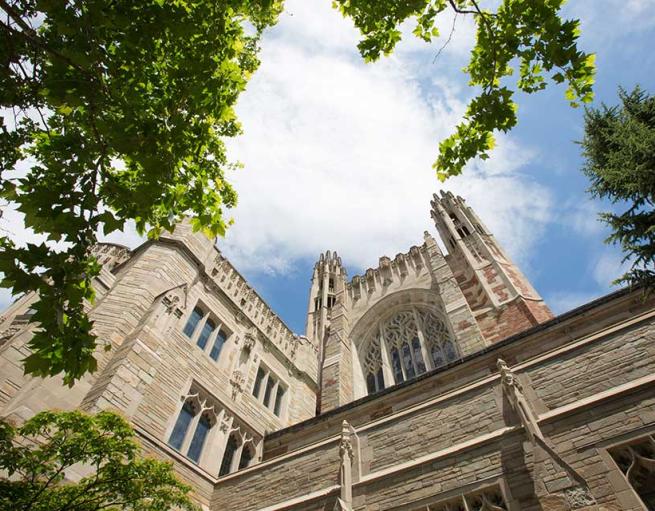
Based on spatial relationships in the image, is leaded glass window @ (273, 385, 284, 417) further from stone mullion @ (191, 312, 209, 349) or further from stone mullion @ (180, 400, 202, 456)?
stone mullion @ (191, 312, 209, 349)

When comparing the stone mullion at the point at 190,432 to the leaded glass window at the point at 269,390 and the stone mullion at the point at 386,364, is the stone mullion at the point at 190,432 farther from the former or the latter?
the stone mullion at the point at 386,364

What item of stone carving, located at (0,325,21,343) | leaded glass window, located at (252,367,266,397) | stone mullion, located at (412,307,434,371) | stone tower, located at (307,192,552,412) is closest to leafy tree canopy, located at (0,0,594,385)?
stone carving, located at (0,325,21,343)

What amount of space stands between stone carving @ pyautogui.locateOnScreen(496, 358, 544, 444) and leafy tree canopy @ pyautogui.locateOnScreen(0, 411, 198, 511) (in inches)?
229

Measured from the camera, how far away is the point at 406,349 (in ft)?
66.8

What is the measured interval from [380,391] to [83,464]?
7.91m

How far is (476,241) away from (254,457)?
50.2 feet

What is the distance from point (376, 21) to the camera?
6.45 meters

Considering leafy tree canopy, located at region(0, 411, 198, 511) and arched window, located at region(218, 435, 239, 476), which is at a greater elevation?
arched window, located at region(218, 435, 239, 476)

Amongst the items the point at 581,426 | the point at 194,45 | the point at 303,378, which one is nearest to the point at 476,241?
the point at 303,378

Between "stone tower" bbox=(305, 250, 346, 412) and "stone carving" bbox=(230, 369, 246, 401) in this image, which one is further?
"stone tower" bbox=(305, 250, 346, 412)

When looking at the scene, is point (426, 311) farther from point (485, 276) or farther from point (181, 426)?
point (181, 426)

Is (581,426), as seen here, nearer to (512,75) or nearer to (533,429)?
(533,429)

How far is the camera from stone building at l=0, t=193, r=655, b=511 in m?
6.47

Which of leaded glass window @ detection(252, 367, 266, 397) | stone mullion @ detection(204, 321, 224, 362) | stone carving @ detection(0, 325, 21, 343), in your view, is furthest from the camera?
leaded glass window @ detection(252, 367, 266, 397)
